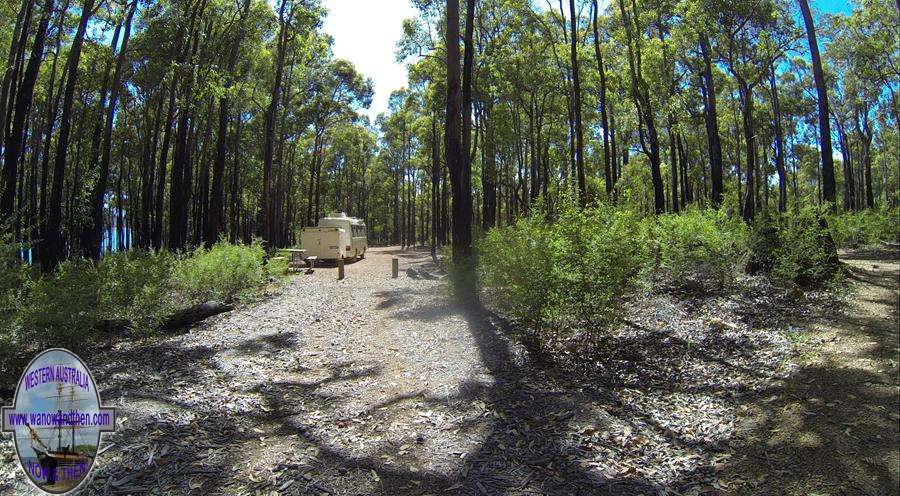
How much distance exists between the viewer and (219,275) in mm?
10789

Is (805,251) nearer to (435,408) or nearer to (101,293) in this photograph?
(435,408)

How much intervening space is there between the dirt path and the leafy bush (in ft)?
6.29

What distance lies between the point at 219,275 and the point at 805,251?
11502 mm

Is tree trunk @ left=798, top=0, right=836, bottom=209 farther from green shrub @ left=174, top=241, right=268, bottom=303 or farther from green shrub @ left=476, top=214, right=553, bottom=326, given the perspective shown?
green shrub @ left=174, top=241, right=268, bottom=303

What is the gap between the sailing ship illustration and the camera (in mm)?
2729

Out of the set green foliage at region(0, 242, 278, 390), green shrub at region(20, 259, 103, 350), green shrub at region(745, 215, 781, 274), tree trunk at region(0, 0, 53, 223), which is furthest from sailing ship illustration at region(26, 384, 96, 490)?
tree trunk at region(0, 0, 53, 223)

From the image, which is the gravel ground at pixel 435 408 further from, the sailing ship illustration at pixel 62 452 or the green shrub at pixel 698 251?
the green shrub at pixel 698 251

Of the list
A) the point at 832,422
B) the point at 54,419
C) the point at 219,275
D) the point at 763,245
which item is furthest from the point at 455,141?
the point at 54,419

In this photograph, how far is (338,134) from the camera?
42.3 m

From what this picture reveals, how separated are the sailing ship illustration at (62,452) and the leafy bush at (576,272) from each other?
15.0 feet

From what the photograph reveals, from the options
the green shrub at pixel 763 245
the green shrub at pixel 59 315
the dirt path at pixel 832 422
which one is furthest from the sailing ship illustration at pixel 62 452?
the green shrub at pixel 763 245

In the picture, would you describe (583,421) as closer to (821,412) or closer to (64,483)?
(821,412)

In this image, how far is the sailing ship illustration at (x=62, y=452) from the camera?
8.95ft

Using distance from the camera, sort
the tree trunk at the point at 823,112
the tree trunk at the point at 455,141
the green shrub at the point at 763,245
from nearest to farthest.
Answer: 1. the green shrub at the point at 763,245
2. the tree trunk at the point at 823,112
3. the tree trunk at the point at 455,141
